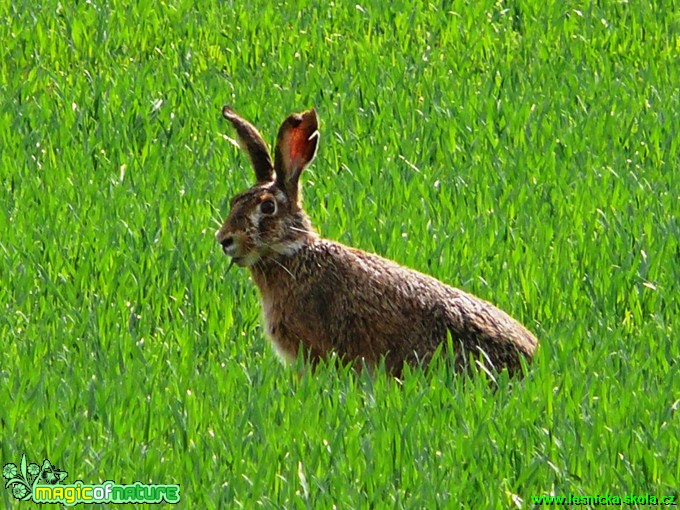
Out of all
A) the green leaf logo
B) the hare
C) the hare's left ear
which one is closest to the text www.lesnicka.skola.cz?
the hare

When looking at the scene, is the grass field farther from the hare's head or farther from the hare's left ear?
the hare's left ear

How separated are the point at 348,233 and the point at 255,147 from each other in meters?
0.90

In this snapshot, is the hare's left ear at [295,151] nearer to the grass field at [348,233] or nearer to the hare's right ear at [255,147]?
the hare's right ear at [255,147]

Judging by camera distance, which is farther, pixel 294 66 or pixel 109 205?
pixel 294 66

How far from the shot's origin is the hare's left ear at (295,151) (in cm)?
525

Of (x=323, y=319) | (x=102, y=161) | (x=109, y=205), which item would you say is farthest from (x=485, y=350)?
(x=102, y=161)

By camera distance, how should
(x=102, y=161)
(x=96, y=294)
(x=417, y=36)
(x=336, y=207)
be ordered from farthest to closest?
1. (x=417, y=36)
2. (x=102, y=161)
3. (x=336, y=207)
4. (x=96, y=294)

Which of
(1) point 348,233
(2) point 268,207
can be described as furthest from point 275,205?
(1) point 348,233

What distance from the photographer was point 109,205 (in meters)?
6.49

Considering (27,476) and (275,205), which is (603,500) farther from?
(275,205)

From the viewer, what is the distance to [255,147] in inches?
212

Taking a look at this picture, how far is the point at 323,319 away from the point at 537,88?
3.53m

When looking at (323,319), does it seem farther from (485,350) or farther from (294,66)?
(294,66)

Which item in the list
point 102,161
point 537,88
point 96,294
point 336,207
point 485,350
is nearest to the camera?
point 485,350
